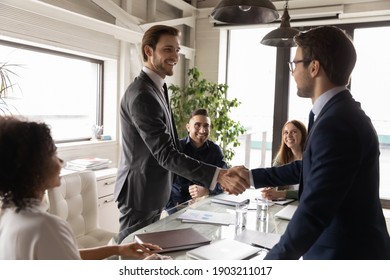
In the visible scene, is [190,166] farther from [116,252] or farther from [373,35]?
[373,35]

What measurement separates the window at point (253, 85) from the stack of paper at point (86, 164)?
2.10 meters

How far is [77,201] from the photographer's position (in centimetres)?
241

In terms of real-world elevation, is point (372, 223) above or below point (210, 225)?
above

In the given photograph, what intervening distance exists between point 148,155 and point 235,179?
478 mm

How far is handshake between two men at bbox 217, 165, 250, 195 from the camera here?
6.67 ft

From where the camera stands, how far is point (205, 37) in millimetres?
4629

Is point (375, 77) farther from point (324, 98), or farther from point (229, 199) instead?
point (324, 98)

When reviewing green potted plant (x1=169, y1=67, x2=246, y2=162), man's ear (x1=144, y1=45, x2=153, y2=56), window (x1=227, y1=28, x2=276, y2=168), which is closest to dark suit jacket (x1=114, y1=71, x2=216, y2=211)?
man's ear (x1=144, y1=45, x2=153, y2=56)

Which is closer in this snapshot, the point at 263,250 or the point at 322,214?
the point at 322,214

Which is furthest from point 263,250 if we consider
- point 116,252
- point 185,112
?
point 185,112

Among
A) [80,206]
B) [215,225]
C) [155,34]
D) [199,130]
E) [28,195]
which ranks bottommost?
[80,206]

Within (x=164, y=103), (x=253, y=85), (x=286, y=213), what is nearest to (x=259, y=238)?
(x=286, y=213)

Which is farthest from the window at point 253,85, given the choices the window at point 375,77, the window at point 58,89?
the window at point 58,89

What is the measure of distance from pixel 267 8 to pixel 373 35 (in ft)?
9.06
